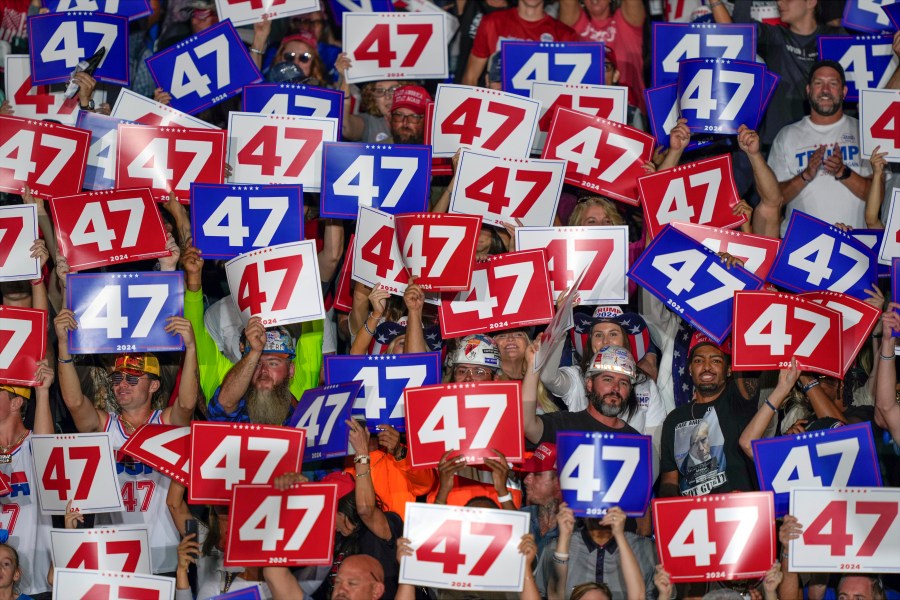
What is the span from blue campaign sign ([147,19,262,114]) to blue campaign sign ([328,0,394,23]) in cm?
138

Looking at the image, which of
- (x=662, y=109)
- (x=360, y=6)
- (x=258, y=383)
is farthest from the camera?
(x=360, y=6)

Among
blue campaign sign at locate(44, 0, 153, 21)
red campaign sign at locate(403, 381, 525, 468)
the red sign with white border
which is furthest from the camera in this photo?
blue campaign sign at locate(44, 0, 153, 21)

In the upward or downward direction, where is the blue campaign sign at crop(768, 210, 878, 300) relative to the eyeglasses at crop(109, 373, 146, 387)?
upward

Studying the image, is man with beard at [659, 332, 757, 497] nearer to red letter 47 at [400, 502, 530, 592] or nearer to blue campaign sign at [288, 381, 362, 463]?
red letter 47 at [400, 502, 530, 592]

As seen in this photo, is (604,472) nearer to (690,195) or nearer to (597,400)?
(597,400)

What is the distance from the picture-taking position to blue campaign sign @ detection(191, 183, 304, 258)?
948cm

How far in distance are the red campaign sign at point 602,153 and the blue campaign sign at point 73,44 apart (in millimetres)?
3076

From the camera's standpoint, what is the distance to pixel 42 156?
32.6 ft

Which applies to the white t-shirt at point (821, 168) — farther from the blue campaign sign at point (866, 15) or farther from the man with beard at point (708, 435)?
the man with beard at point (708, 435)

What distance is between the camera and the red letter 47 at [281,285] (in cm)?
904

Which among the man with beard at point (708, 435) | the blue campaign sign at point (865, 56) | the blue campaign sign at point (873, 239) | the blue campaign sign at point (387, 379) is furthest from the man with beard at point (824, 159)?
the blue campaign sign at point (387, 379)

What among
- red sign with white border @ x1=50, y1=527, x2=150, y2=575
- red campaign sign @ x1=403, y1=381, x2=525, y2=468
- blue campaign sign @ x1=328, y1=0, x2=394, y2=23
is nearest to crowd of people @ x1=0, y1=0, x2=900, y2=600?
red campaign sign @ x1=403, y1=381, x2=525, y2=468

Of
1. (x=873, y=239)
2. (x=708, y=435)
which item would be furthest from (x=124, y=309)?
(x=873, y=239)

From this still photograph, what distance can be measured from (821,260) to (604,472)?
2.28 meters
